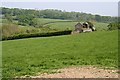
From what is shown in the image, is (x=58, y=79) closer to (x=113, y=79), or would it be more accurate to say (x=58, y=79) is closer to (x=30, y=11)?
(x=113, y=79)

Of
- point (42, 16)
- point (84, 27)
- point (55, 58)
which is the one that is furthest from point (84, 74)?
point (42, 16)

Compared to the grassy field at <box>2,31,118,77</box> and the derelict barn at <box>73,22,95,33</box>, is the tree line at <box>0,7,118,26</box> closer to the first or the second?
the derelict barn at <box>73,22,95,33</box>

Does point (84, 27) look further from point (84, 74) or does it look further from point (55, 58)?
point (84, 74)

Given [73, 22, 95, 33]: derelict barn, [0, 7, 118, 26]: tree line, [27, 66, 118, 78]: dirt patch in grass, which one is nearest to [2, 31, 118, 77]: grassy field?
[27, 66, 118, 78]: dirt patch in grass

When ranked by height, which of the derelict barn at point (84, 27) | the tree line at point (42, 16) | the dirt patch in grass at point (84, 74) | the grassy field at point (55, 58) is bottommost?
the grassy field at point (55, 58)

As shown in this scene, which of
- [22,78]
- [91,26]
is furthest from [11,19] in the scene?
[22,78]

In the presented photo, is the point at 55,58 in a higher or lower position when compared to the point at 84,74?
lower

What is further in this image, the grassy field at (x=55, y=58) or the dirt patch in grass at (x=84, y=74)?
the grassy field at (x=55, y=58)

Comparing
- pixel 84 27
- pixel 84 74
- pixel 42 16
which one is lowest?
pixel 84 74

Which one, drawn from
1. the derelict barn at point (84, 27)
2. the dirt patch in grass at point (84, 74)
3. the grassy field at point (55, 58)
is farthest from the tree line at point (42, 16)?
the dirt patch in grass at point (84, 74)

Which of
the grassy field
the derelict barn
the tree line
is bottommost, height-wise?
the grassy field

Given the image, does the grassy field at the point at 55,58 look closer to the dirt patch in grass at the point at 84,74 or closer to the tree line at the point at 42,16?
the dirt patch in grass at the point at 84,74

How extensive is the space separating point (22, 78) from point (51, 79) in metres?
1.16

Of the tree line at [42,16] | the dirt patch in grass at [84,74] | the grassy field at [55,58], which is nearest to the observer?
the dirt patch in grass at [84,74]
